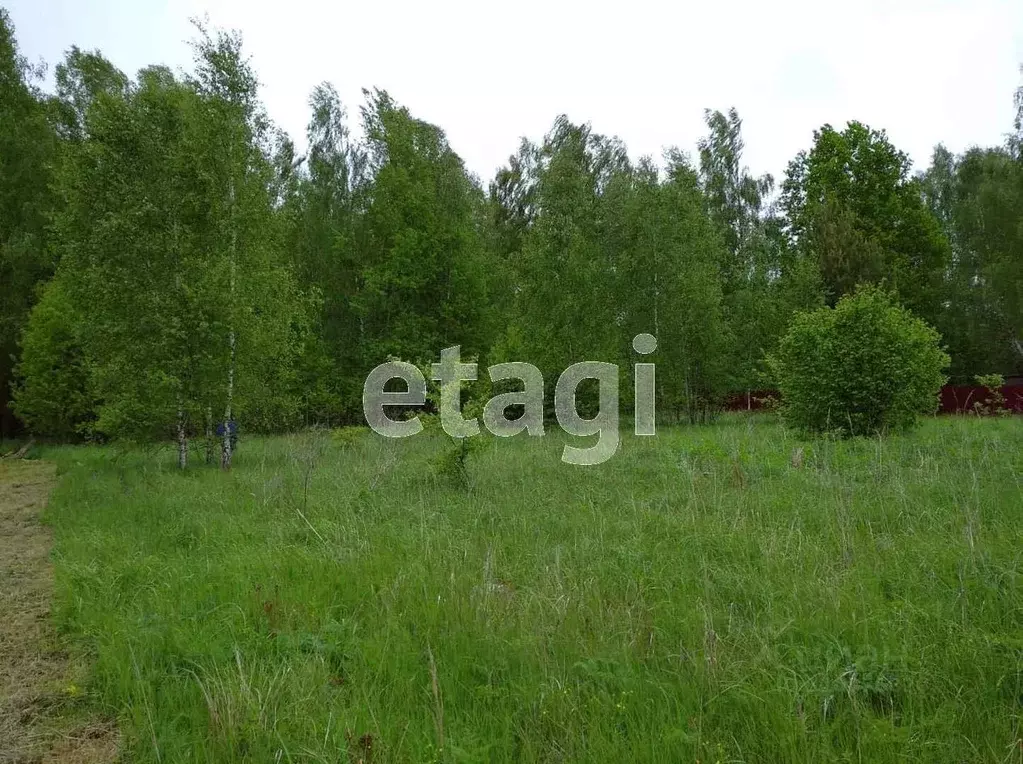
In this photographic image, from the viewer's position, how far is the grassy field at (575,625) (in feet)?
8.55

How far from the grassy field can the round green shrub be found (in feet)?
14.3

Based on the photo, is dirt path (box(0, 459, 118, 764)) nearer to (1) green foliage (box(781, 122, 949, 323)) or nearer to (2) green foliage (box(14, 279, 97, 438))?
(2) green foliage (box(14, 279, 97, 438))

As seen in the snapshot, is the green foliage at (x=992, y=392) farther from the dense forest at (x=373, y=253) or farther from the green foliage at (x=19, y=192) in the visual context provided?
the green foliage at (x=19, y=192)

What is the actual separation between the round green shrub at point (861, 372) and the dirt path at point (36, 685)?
10.4 meters

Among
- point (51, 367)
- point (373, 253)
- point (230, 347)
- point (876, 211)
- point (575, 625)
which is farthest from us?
point (876, 211)

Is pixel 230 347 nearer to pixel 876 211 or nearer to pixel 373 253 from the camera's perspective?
pixel 373 253

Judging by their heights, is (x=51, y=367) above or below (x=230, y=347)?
above

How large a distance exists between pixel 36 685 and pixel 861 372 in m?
11.4

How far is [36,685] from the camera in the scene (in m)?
3.45

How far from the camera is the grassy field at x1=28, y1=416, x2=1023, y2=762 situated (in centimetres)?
261

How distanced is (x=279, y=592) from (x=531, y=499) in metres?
3.03

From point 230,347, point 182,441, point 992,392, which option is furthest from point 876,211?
point 182,441

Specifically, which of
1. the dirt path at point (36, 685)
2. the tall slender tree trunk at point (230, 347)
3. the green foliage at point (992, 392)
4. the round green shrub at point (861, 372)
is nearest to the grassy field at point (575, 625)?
the dirt path at point (36, 685)

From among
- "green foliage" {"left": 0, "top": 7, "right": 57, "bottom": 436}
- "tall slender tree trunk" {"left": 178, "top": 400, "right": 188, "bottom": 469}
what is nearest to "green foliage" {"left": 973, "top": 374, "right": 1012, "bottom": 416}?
"tall slender tree trunk" {"left": 178, "top": 400, "right": 188, "bottom": 469}
